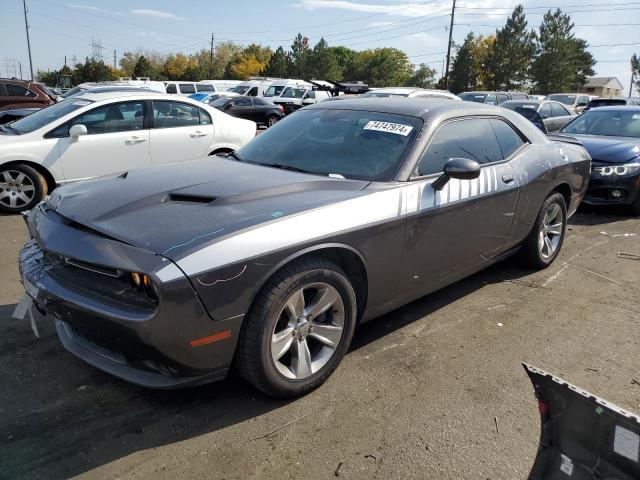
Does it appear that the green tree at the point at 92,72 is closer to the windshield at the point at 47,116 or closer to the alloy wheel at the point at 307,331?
the windshield at the point at 47,116

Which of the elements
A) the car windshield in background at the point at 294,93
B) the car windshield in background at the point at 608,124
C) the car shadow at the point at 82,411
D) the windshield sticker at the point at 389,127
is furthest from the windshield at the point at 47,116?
the car windshield in background at the point at 294,93

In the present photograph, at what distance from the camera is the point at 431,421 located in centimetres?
269

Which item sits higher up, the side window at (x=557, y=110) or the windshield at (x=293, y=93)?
the windshield at (x=293, y=93)

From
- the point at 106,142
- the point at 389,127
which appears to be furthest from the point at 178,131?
the point at 389,127

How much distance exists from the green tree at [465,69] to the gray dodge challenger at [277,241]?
68.1m

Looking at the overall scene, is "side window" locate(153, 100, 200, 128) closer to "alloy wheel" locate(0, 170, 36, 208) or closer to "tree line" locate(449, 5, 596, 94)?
"alloy wheel" locate(0, 170, 36, 208)

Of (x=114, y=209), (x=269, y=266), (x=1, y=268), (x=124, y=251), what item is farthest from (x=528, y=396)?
(x=1, y=268)

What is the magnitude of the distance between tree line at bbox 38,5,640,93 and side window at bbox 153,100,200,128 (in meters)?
59.6

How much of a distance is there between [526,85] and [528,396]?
244ft

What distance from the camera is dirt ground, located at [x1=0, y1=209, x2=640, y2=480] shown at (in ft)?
7.72

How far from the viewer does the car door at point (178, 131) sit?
721cm

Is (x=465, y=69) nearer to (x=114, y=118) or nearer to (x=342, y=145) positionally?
(x=114, y=118)

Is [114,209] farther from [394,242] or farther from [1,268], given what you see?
[1,268]

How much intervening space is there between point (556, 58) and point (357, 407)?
74245 mm
